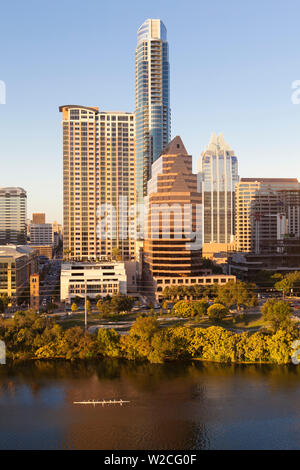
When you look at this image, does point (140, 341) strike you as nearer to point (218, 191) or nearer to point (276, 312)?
point (276, 312)

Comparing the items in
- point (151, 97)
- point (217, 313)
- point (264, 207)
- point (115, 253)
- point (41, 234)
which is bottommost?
point (217, 313)

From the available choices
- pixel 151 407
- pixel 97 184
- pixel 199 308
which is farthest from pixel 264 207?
pixel 151 407

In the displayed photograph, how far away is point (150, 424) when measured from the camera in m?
14.0

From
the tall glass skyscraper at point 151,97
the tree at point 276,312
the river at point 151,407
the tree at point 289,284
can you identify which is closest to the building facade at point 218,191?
the tall glass skyscraper at point 151,97

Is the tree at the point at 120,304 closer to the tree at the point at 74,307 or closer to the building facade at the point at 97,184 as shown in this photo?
the tree at the point at 74,307

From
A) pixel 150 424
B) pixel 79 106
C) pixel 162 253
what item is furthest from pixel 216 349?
pixel 79 106

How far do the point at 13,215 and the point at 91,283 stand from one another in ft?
159

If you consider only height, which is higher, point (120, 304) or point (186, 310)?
point (120, 304)

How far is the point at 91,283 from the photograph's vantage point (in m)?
35.9

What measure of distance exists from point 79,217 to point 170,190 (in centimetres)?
2129

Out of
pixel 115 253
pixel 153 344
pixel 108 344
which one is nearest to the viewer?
pixel 153 344

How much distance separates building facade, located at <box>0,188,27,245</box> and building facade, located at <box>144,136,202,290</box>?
155 ft

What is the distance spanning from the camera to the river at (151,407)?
515 inches

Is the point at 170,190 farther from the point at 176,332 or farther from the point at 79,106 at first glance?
the point at 79,106
